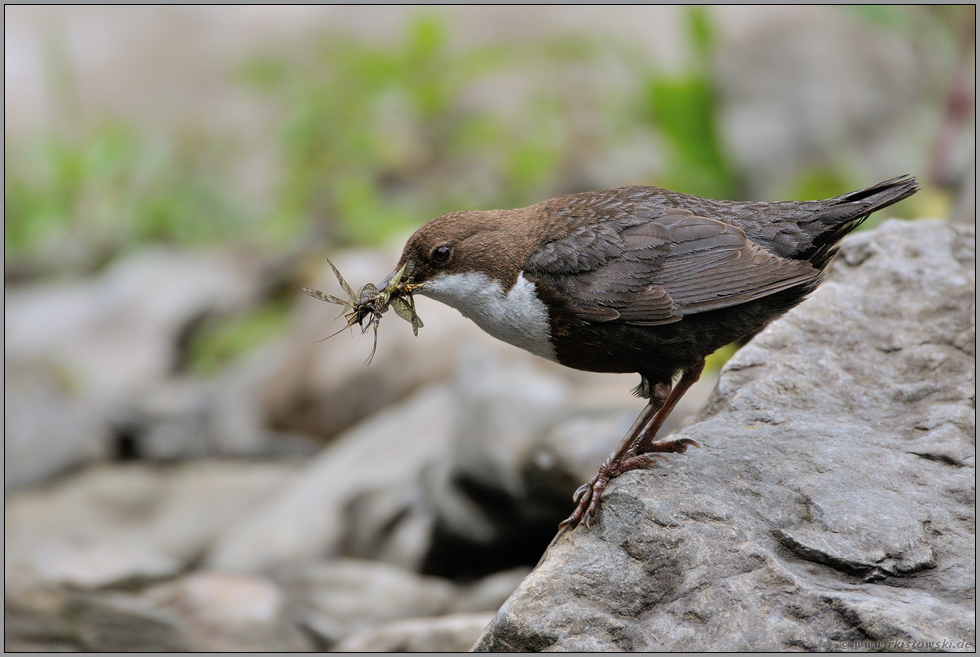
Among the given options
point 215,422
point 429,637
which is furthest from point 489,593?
point 215,422

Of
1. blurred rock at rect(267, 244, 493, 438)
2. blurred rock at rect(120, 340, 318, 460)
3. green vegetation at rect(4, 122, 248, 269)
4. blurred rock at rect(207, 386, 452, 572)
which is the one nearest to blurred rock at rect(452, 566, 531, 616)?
blurred rock at rect(207, 386, 452, 572)

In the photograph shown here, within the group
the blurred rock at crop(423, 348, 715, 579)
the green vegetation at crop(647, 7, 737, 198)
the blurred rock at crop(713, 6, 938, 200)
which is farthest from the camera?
the blurred rock at crop(713, 6, 938, 200)

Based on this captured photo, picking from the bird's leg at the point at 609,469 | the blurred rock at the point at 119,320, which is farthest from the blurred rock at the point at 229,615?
the blurred rock at the point at 119,320

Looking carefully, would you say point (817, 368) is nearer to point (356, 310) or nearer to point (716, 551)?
point (716, 551)

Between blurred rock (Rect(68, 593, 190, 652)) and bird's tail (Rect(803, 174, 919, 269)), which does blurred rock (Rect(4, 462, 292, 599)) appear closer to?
blurred rock (Rect(68, 593, 190, 652))

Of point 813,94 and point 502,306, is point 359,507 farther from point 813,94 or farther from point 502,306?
point 813,94
